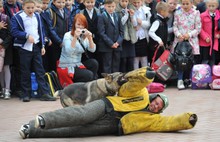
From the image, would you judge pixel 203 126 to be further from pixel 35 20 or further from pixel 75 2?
pixel 75 2

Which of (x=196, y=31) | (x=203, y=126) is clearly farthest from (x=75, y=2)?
(x=203, y=126)

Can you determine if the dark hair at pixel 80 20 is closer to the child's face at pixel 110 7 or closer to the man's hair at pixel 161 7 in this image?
the child's face at pixel 110 7

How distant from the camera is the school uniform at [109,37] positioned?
12023mm

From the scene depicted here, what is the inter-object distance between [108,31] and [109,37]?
0.39ft

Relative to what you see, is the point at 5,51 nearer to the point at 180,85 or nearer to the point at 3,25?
the point at 3,25

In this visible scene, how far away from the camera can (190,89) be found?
1235 cm

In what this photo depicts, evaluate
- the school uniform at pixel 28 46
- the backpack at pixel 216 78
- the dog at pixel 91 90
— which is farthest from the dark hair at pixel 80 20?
the dog at pixel 91 90

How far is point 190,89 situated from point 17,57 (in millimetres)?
3481

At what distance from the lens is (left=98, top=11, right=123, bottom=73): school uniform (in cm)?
1202

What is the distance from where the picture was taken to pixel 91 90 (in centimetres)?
780

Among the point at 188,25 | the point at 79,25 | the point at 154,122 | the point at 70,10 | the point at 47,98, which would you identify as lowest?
the point at 47,98

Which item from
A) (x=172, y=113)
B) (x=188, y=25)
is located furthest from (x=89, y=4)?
(x=172, y=113)

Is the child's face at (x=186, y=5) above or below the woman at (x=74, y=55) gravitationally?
above

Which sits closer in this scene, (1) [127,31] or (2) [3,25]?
(2) [3,25]
